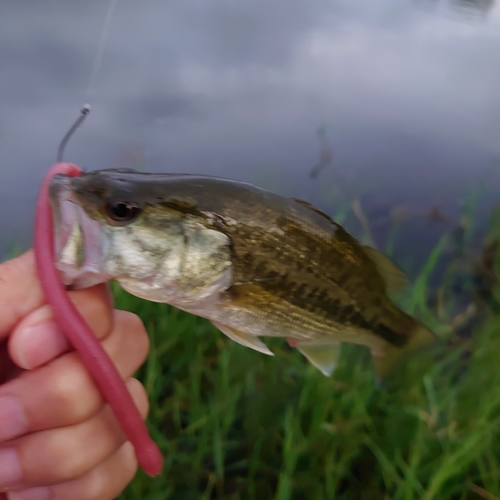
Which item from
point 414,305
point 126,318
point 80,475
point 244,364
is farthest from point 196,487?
point 414,305

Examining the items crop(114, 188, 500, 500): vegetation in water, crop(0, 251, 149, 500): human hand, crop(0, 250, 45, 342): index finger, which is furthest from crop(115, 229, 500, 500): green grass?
crop(0, 250, 45, 342): index finger

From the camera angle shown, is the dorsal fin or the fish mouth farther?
the dorsal fin

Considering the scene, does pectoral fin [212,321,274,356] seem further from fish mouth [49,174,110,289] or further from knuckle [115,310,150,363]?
fish mouth [49,174,110,289]

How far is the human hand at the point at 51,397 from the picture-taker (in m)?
0.65

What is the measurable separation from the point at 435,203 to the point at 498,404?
1387 millimetres

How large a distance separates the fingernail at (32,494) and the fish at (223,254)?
0.41 metres

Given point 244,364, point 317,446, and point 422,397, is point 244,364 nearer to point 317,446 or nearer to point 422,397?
point 317,446

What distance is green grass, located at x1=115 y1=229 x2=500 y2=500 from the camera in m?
1.11

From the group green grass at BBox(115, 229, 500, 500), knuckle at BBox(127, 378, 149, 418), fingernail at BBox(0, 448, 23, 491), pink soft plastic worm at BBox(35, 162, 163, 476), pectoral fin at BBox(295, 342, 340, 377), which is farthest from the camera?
green grass at BBox(115, 229, 500, 500)

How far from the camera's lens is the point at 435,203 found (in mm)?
2455

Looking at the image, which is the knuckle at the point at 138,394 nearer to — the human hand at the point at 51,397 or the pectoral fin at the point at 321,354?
the human hand at the point at 51,397

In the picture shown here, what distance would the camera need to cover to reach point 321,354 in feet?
3.26

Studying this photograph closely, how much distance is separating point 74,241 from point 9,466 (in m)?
0.40

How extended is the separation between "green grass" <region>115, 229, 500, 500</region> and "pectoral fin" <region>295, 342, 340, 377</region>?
22cm
